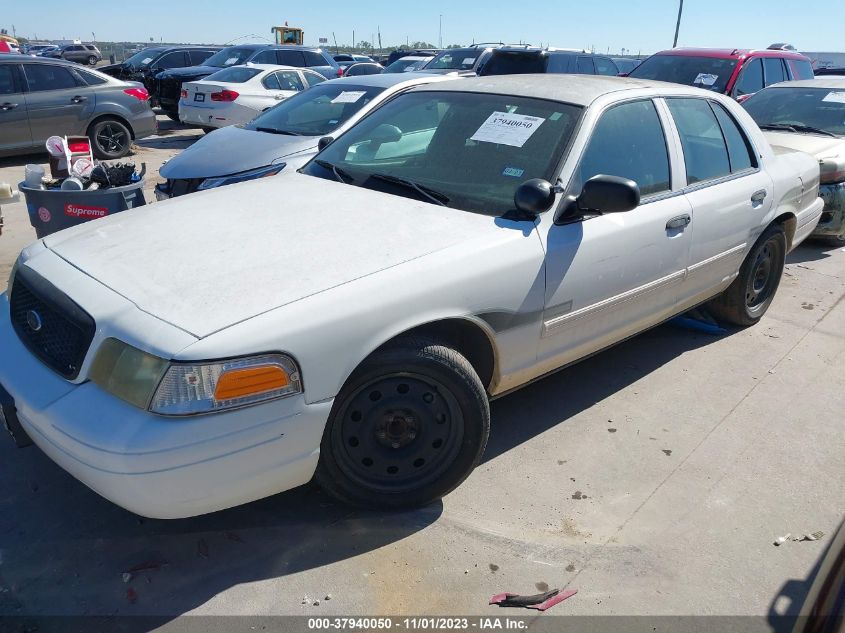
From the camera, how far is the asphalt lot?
252cm

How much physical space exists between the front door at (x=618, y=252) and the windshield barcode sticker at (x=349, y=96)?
12.4ft

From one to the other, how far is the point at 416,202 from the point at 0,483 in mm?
2206

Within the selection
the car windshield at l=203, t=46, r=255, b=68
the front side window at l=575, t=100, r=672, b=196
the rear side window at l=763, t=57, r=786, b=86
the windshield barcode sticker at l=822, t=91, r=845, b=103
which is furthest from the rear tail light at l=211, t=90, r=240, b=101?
the front side window at l=575, t=100, r=672, b=196

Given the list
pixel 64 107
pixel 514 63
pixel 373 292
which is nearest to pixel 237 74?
pixel 64 107

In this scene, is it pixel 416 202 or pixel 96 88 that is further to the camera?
pixel 96 88

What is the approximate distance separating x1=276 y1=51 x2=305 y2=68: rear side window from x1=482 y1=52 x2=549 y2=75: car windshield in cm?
786

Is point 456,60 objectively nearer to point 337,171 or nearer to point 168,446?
point 337,171

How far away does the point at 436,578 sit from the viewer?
2607 millimetres

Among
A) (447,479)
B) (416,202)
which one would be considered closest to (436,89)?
(416,202)

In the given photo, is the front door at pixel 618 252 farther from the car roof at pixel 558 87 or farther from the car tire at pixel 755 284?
the car tire at pixel 755 284

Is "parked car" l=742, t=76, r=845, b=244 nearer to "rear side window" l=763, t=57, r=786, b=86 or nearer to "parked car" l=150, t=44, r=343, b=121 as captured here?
"rear side window" l=763, t=57, r=786, b=86

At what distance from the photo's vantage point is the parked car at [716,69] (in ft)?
31.5

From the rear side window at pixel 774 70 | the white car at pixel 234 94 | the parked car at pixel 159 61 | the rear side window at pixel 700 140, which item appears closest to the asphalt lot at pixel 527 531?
the rear side window at pixel 700 140

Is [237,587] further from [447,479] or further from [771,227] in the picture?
[771,227]
